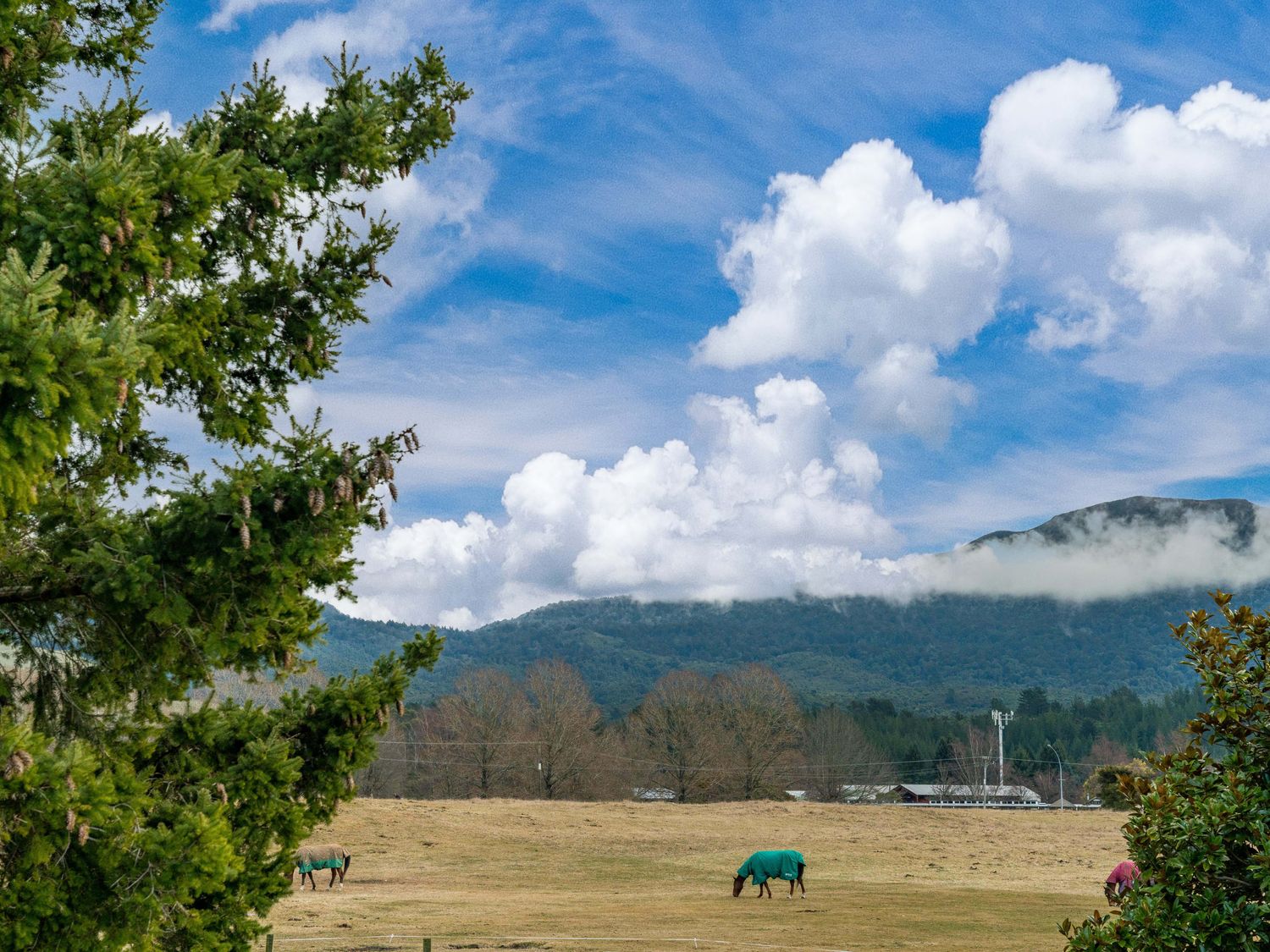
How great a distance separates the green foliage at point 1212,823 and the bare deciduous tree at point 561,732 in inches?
3081

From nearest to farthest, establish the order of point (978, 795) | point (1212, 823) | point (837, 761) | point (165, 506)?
1. point (1212, 823)
2. point (165, 506)
3. point (837, 761)
4. point (978, 795)

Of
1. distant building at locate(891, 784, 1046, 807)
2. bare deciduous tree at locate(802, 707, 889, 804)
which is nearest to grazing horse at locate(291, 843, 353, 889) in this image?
bare deciduous tree at locate(802, 707, 889, 804)

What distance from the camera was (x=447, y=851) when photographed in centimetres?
4091

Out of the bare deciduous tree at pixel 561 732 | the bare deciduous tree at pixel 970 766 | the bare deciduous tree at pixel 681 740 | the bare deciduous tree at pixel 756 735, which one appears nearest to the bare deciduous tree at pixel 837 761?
the bare deciduous tree at pixel 756 735

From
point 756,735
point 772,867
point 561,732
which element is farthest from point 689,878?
point 756,735

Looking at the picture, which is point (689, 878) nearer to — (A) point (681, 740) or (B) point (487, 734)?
(A) point (681, 740)

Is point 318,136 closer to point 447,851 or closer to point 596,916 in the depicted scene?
point 596,916

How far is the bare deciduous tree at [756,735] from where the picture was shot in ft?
277

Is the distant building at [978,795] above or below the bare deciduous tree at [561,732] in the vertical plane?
below

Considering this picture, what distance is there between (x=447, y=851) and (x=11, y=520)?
1391 inches

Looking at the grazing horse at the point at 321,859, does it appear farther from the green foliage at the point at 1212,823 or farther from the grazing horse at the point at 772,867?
the green foliage at the point at 1212,823

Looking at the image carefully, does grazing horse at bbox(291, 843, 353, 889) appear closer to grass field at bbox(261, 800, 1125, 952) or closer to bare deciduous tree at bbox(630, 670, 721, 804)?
grass field at bbox(261, 800, 1125, 952)

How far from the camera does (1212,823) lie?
6.11m

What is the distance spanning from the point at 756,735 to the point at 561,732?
15.1 meters
